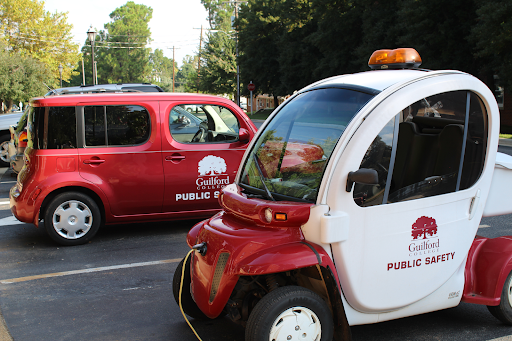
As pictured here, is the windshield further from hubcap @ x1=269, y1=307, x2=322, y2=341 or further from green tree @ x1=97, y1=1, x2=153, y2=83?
green tree @ x1=97, y1=1, x2=153, y2=83

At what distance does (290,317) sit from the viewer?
2859mm

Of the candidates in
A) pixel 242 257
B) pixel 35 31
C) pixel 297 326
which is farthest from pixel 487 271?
pixel 35 31

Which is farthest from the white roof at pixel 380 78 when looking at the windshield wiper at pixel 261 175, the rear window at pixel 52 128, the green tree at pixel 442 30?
the green tree at pixel 442 30

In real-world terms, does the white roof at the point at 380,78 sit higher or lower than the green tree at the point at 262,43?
lower

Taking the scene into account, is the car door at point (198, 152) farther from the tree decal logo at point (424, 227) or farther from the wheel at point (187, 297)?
the tree decal logo at point (424, 227)

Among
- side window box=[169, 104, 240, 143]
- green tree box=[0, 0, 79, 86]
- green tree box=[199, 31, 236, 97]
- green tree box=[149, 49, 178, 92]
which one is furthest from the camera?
green tree box=[149, 49, 178, 92]

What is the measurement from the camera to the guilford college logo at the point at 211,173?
6.37 meters

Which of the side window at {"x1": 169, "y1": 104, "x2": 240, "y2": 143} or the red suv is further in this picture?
the side window at {"x1": 169, "y1": 104, "x2": 240, "y2": 143}

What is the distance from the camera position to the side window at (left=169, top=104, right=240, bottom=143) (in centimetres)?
634

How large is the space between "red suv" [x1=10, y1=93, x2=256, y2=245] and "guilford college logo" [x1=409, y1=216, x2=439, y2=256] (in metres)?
2.95

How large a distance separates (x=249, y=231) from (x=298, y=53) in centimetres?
4152

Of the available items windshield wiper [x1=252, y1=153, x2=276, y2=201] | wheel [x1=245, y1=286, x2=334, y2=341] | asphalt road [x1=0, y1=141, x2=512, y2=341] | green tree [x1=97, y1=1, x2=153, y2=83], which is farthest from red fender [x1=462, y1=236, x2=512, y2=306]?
green tree [x1=97, y1=1, x2=153, y2=83]

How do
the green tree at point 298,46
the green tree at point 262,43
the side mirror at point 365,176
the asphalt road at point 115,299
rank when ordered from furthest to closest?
the green tree at point 262,43 → the green tree at point 298,46 → the asphalt road at point 115,299 → the side mirror at point 365,176

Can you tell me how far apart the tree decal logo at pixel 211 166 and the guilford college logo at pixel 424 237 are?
11.8 ft
